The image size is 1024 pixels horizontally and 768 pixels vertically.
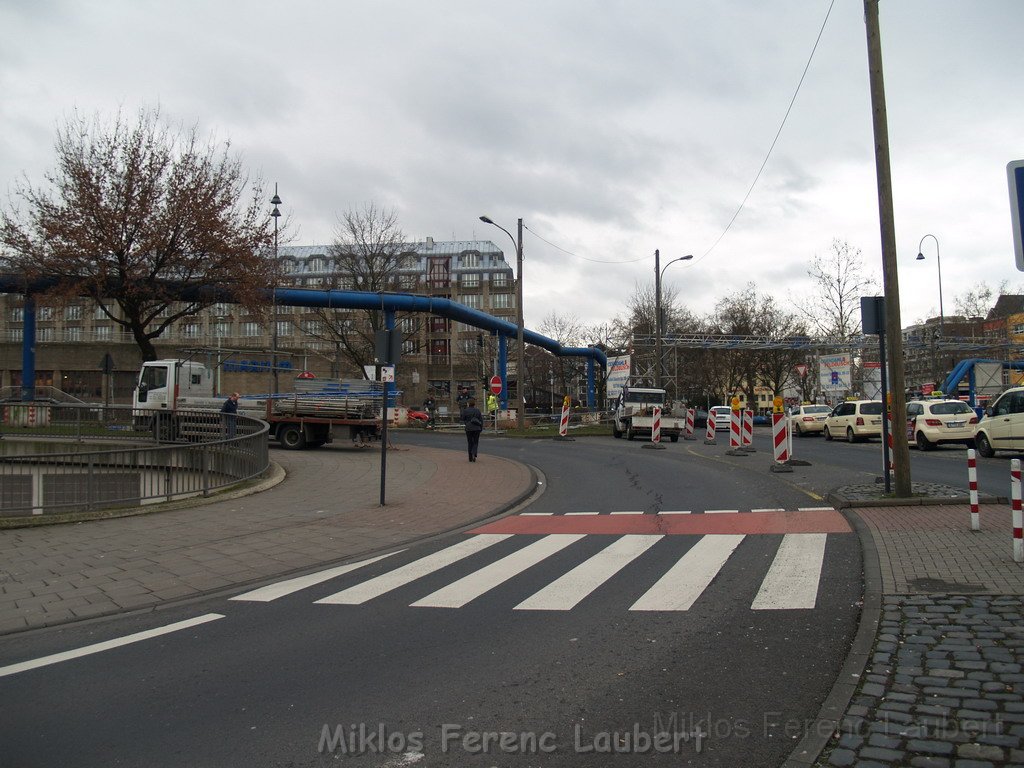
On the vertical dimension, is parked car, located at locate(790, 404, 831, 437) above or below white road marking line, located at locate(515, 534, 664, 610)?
above

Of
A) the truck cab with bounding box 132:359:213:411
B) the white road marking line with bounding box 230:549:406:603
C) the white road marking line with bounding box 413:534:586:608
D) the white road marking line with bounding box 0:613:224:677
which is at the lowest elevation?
the white road marking line with bounding box 230:549:406:603

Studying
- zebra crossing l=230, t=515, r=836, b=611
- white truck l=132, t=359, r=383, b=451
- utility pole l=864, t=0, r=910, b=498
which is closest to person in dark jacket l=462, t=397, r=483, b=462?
white truck l=132, t=359, r=383, b=451

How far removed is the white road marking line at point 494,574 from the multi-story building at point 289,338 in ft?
15.3

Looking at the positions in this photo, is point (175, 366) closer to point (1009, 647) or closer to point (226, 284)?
point (226, 284)

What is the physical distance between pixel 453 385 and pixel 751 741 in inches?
2906

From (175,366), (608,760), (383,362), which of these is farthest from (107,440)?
(608,760)

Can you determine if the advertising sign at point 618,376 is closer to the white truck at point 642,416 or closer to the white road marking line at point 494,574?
the white truck at point 642,416

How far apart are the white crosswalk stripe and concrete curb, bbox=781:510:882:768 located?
45 cm

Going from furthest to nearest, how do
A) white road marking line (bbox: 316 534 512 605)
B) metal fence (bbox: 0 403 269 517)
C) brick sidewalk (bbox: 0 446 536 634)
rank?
metal fence (bbox: 0 403 269 517), brick sidewalk (bbox: 0 446 536 634), white road marking line (bbox: 316 534 512 605)

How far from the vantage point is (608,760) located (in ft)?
10.7

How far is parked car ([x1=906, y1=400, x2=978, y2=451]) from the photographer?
71.4ft

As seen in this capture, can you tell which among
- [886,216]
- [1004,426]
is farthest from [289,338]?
[886,216]

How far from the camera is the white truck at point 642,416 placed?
1166 inches

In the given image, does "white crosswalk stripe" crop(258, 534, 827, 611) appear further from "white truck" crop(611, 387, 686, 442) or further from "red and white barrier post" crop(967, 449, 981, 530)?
"white truck" crop(611, 387, 686, 442)
